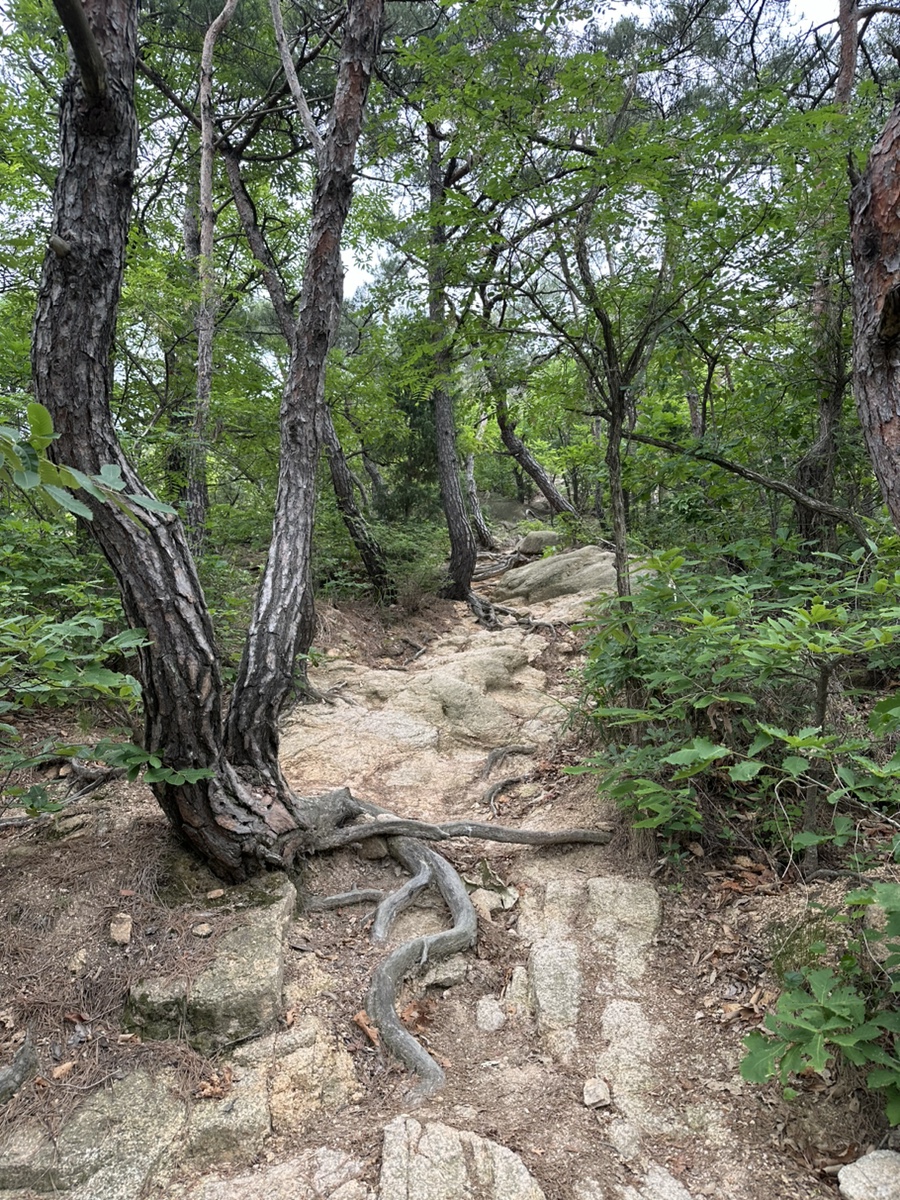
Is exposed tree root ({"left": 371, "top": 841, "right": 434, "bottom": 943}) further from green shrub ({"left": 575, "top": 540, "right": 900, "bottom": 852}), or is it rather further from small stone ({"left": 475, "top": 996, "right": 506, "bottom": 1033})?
green shrub ({"left": 575, "top": 540, "right": 900, "bottom": 852})

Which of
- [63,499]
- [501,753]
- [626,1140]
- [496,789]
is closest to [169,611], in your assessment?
[63,499]

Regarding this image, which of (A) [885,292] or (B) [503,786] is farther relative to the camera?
(B) [503,786]

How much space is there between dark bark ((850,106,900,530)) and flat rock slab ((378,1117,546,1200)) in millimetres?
2649

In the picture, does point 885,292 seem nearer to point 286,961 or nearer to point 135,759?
point 135,759

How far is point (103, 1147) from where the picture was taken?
2070 mm

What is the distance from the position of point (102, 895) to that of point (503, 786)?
2656 millimetres

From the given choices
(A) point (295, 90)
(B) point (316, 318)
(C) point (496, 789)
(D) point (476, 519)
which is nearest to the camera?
(B) point (316, 318)

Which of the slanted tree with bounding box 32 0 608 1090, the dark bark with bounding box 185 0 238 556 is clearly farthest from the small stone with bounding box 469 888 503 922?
the dark bark with bounding box 185 0 238 556

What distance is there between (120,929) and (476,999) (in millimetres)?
1610

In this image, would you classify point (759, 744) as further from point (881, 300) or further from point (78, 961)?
point (78, 961)

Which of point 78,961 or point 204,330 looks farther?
point 204,330

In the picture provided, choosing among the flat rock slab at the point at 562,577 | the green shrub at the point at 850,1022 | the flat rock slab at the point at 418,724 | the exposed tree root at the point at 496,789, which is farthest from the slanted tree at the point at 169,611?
the flat rock slab at the point at 562,577

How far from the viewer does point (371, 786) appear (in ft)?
15.6

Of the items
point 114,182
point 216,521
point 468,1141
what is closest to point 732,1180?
point 468,1141
